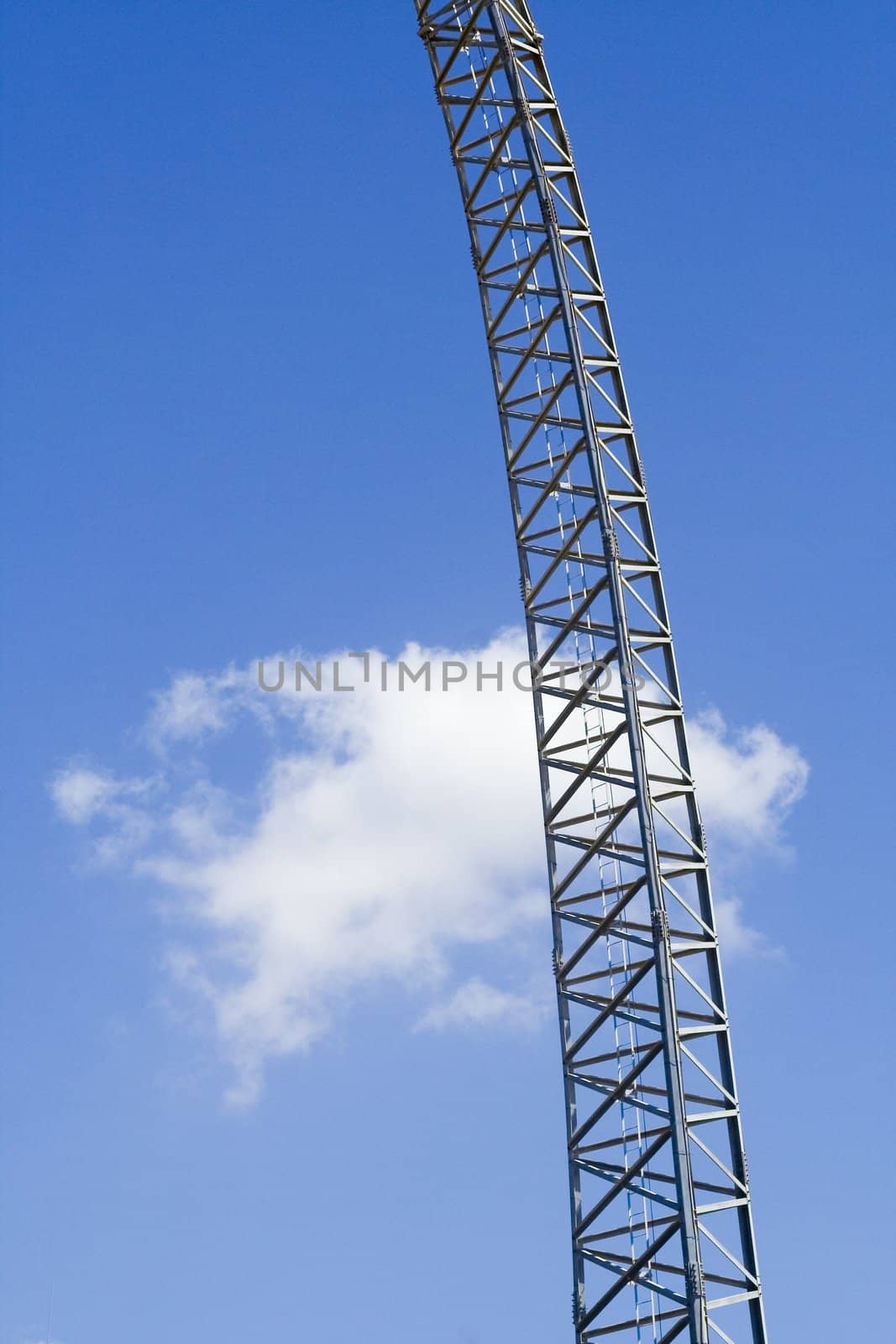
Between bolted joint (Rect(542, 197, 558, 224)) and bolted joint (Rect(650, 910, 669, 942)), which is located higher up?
bolted joint (Rect(542, 197, 558, 224))

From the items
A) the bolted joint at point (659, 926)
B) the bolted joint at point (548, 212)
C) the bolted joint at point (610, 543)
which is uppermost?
the bolted joint at point (548, 212)

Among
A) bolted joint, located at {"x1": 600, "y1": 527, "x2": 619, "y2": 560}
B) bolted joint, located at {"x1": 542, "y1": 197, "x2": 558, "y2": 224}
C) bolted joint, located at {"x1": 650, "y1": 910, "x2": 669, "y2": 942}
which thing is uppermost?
bolted joint, located at {"x1": 542, "y1": 197, "x2": 558, "y2": 224}

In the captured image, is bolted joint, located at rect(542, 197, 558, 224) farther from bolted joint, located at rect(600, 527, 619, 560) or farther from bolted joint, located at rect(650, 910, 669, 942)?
bolted joint, located at rect(650, 910, 669, 942)

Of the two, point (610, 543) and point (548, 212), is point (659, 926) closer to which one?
point (610, 543)

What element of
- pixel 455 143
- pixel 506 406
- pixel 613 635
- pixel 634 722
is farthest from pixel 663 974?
pixel 455 143

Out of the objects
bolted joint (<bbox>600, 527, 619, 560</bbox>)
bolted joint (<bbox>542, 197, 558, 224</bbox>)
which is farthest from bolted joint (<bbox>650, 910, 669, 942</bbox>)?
bolted joint (<bbox>542, 197, 558, 224</bbox>)

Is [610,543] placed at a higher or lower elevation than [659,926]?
higher

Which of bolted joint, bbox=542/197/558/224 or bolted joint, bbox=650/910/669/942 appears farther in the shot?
bolted joint, bbox=542/197/558/224

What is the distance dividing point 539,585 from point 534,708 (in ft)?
9.66

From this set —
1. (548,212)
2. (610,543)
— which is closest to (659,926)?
(610,543)

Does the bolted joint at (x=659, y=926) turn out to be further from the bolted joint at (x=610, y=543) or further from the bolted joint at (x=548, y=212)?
the bolted joint at (x=548, y=212)

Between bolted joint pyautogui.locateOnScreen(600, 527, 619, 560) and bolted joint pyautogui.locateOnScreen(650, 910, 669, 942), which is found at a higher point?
bolted joint pyautogui.locateOnScreen(600, 527, 619, 560)

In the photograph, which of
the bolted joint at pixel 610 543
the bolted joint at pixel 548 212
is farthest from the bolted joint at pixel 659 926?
the bolted joint at pixel 548 212

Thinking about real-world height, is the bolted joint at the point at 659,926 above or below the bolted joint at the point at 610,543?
below
